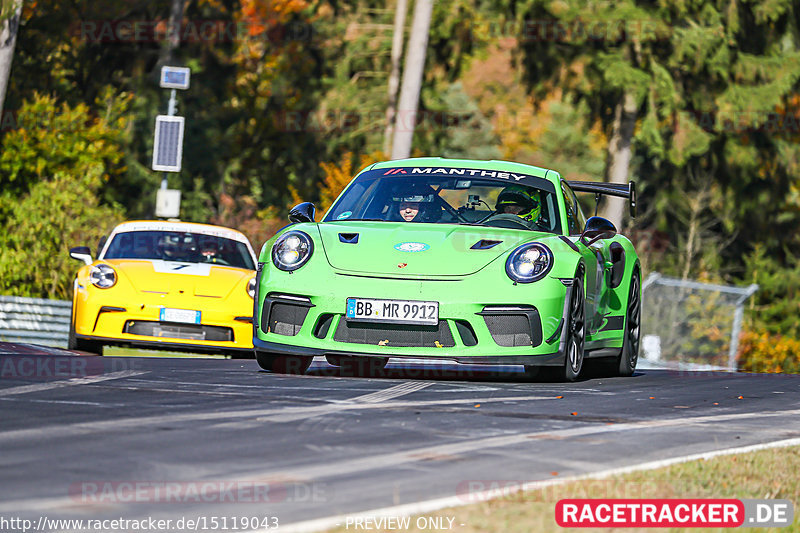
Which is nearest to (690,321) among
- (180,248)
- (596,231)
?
(180,248)

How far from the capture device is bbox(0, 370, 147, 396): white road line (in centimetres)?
821

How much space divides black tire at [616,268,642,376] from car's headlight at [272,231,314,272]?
331 centimetres

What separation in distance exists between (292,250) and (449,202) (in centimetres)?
151

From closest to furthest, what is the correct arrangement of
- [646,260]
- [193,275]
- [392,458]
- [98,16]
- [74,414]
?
[392,458] < [74,414] < [193,275] < [646,260] < [98,16]

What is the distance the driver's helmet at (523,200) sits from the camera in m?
10.9

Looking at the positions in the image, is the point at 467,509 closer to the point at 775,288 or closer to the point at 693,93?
the point at 693,93

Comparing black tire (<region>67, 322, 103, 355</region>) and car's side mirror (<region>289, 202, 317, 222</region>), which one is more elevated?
car's side mirror (<region>289, 202, 317, 222</region>)

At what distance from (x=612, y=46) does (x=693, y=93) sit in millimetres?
2576

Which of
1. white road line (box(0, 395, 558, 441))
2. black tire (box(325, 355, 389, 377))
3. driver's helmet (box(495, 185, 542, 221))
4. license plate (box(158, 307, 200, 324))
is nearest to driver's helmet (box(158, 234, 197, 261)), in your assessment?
license plate (box(158, 307, 200, 324))

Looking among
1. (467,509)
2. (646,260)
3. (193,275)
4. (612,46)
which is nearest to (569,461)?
(467,509)

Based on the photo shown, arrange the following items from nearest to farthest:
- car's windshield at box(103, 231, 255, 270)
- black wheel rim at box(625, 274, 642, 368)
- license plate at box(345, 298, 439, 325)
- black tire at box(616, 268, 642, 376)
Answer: license plate at box(345, 298, 439, 325)
black tire at box(616, 268, 642, 376)
black wheel rim at box(625, 274, 642, 368)
car's windshield at box(103, 231, 255, 270)

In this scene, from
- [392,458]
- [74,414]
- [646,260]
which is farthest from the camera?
[646,260]

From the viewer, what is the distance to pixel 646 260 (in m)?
39.8

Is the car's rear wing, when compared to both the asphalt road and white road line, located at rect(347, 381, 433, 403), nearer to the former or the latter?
the asphalt road
